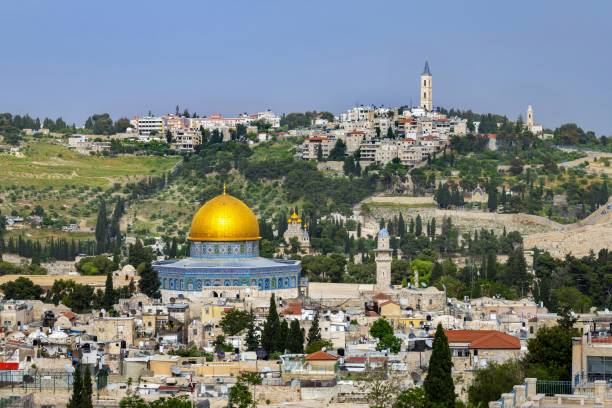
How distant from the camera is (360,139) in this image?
447 ft

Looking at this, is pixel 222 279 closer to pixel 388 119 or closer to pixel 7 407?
pixel 7 407

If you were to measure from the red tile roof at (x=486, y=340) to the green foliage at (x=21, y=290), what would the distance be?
2270cm

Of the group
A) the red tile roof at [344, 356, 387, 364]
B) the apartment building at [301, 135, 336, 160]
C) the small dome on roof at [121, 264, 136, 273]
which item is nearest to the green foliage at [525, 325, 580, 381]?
the red tile roof at [344, 356, 387, 364]

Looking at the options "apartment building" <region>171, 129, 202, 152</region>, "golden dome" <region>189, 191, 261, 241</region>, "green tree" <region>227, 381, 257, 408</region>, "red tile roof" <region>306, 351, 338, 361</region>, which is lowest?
"green tree" <region>227, 381, 257, 408</region>

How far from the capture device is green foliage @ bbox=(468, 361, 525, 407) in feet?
129

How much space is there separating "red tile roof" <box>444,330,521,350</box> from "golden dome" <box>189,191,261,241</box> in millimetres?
23375

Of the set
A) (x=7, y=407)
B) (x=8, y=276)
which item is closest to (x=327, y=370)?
(x=7, y=407)

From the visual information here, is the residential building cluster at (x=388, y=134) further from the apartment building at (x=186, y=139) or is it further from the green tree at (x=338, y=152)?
the apartment building at (x=186, y=139)

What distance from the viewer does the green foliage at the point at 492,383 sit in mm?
39438

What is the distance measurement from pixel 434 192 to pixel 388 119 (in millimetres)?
25672

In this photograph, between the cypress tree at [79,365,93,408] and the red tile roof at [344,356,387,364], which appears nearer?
the cypress tree at [79,365,93,408]

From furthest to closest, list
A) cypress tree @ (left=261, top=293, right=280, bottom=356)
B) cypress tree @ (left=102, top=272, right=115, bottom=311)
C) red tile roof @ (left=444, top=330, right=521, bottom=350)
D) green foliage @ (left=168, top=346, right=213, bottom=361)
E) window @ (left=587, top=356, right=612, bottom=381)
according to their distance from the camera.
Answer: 1. cypress tree @ (left=102, top=272, right=115, bottom=311)
2. cypress tree @ (left=261, top=293, right=280, bottom=356)
3. green foliage @ (left=168, top=346, right=213, bottom=361)
4. red tile roof @ (left=444, top=330, right=521, bottom=350)
5. window @ (left=587, top=356, right=612, bottom=381)

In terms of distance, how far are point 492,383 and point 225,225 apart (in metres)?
34.8

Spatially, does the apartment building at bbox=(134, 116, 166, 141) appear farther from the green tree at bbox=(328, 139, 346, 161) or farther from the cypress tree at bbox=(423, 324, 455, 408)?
the cypress tree at bbox=(423, 324, 455, 408)
